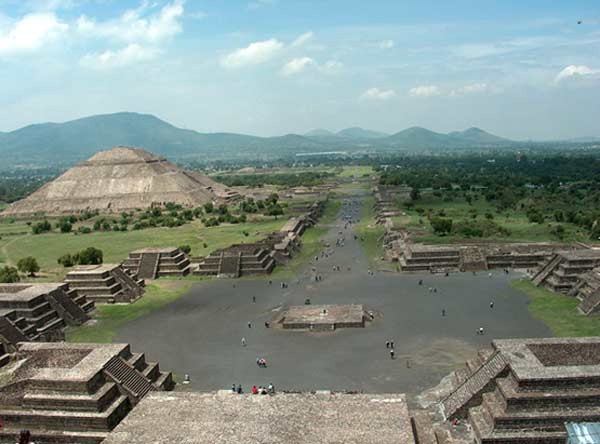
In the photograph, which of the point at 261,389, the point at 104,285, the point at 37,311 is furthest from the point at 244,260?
the point at 261,389

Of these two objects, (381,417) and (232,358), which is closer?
(381,417)

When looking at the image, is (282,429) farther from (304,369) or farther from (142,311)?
(142,311)

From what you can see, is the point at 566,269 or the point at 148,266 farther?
the point at 148,266

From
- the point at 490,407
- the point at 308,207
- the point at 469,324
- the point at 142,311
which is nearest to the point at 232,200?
the point at 308,207

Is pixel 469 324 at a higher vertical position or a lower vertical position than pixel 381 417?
lower

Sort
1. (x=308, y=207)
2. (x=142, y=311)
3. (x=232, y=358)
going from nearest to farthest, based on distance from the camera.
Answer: (x=232, y=358), (x=142, y=311), (x=308, y=207)

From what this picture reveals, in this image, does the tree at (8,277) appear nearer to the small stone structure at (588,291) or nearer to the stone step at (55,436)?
the stone step at (55,436)

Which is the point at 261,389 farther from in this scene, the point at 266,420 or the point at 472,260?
the point at 472,260
